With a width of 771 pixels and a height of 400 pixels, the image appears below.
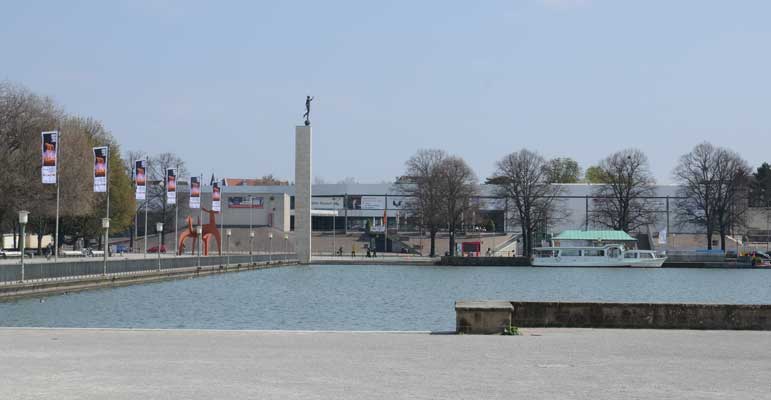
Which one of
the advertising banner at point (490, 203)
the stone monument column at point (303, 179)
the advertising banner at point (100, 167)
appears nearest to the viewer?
the advertising banner at point (100, 167)

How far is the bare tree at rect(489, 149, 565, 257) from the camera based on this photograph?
120m

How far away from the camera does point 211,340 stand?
19.2 meters

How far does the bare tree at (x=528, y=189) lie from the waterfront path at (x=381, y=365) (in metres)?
99.8

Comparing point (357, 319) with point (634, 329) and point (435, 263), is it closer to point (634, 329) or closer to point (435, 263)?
point (634, 329)

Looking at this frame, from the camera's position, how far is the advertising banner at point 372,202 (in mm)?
153125

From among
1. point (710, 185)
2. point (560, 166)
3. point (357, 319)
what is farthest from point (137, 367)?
point (560, 166)

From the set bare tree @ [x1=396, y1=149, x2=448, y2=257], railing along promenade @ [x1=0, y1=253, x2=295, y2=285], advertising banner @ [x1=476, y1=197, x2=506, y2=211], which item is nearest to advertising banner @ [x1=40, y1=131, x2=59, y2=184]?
railing along promenade @ [x1=0, y1=253, x2=295, y2=285]

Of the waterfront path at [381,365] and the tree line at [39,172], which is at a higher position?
the tree line at [39,172]

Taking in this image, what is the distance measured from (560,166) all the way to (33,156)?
127206 mm

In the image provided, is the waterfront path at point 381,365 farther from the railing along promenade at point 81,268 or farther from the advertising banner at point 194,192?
the advertising banner at point 194,192

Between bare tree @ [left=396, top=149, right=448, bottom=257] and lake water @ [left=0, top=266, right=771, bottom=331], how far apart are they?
23.1 metres

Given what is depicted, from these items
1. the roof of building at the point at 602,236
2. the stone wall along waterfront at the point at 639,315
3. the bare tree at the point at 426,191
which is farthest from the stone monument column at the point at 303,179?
the stone wall along waterfront at the point at 639,315

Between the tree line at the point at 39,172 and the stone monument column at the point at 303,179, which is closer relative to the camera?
the tree line at the point at 39,172

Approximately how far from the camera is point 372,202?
504 ft
